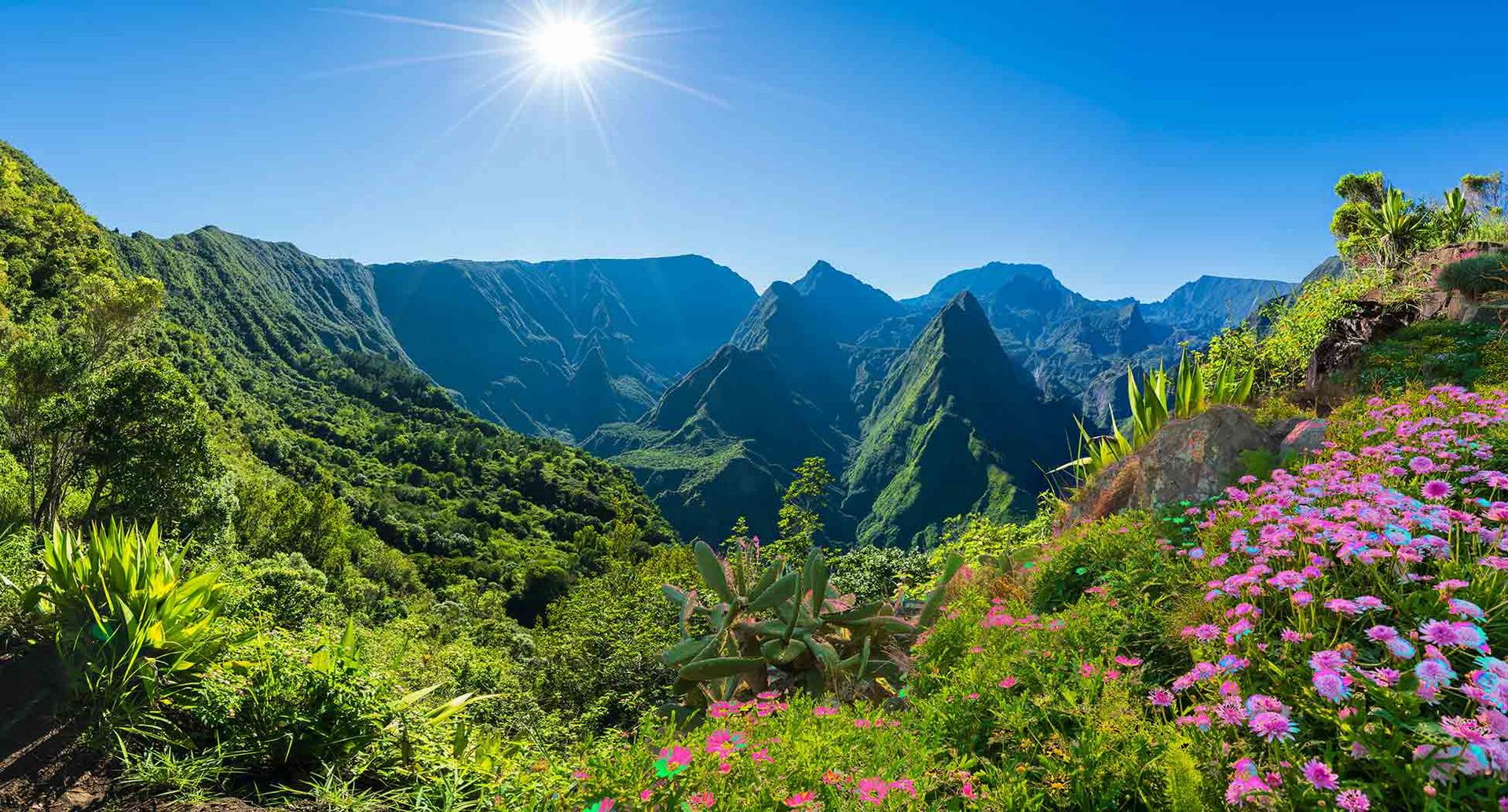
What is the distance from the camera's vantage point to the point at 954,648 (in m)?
3.56

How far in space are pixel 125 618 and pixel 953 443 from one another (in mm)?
155749

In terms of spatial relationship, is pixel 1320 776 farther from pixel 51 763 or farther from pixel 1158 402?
pixel 1158 402

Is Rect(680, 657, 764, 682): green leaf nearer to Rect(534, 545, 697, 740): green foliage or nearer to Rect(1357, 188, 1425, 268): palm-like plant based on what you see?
Rect(534, 545, 697, 740): green foliage

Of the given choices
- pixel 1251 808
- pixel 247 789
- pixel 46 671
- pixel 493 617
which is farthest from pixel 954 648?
pixel 493 617

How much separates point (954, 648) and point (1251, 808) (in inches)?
75.3

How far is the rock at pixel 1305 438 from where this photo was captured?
453 cm

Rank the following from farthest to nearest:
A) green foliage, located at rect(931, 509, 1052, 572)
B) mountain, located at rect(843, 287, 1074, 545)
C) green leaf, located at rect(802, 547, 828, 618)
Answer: mountain, located at rect(843, 287, 1074, 545) → green foliage, located at rect(931, 509, 1052, 572) → green leaf, located at rect(802, 547, 828, 618)

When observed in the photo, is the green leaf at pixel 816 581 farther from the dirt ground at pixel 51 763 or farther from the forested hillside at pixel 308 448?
the forested hillside at pixel 308 448

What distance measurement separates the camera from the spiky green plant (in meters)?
2.87

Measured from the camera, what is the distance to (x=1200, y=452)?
4.76 m

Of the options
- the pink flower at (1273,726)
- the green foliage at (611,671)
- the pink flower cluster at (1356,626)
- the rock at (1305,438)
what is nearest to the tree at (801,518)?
the green foliage at (611,671)

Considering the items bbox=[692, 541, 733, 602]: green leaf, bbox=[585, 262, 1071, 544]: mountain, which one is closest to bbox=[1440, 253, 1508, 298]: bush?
bbox=[692, 541, 733, 602]: green leaf

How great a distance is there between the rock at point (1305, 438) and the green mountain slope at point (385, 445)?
60.3m

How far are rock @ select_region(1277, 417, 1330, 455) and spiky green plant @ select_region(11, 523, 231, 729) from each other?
22.9 feet
